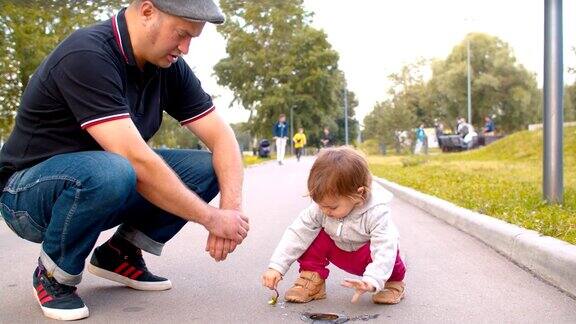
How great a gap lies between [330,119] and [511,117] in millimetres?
16174

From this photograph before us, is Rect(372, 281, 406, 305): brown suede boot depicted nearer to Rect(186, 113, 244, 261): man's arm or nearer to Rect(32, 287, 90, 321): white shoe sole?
Rect(186, 113, 244, 261): man's arm

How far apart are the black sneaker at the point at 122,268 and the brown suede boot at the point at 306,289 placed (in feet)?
2.55

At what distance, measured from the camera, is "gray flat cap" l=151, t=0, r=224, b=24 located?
121 inches

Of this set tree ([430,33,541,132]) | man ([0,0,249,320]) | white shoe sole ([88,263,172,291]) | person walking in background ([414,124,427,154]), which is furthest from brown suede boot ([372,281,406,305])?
tree ([430,33,541,132])

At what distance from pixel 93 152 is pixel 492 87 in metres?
57.9

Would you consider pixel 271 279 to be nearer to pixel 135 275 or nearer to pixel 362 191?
pixel 362 191

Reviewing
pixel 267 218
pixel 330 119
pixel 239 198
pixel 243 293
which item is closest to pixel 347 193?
pixel 239 198

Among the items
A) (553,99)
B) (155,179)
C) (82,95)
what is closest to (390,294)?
(155,179)

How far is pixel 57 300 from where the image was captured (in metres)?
3.15

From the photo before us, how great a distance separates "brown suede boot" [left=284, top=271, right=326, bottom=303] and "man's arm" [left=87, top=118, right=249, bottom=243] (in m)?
0.54

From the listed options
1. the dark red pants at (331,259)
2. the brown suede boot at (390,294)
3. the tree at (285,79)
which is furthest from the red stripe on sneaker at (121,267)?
the tree at (285,79)

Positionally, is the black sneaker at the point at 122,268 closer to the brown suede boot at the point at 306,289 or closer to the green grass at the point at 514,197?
the brown suede boot at the point at 306,289

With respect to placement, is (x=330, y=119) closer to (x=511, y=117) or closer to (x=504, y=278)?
(x=511, y=117)

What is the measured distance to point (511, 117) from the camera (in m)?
59.0
